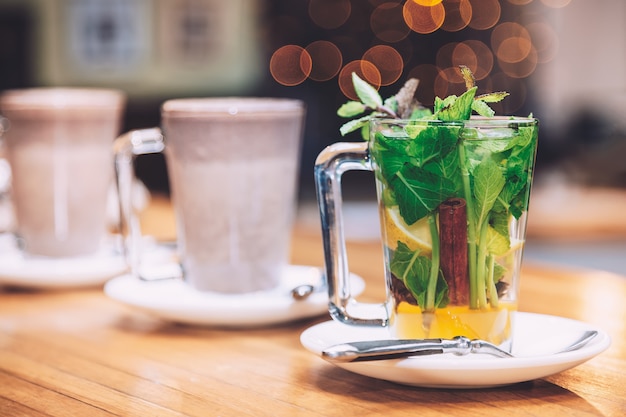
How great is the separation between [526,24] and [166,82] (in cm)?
290

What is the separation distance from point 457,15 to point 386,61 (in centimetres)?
66

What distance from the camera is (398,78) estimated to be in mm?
6508

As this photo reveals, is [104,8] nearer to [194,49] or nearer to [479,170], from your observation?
[194,49]

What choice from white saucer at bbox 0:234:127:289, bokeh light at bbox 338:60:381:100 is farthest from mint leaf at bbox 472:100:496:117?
bokeh light at bbox 338:60:381:100

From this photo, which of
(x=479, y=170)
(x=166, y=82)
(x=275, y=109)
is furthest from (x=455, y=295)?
(x=166, y=82)

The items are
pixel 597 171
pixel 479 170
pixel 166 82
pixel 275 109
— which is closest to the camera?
pixel 479 170

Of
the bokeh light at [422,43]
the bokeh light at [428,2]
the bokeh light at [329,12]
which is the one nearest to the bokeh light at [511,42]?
the bokeh light at [422,43]

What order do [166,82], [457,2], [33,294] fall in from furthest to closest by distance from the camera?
[166,82], [457,2], [33,294]

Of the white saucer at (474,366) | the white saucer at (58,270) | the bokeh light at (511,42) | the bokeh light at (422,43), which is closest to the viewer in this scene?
the white saucer at (474,366)

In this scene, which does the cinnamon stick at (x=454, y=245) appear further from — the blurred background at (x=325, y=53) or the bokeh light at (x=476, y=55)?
the bokeh light at (x=476, y=55)

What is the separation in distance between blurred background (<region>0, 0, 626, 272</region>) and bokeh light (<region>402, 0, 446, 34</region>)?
0.04 ft

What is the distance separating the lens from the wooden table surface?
1.90ft

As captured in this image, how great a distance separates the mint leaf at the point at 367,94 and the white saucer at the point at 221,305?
0.76ft

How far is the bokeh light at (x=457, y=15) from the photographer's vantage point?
20.8 ft
